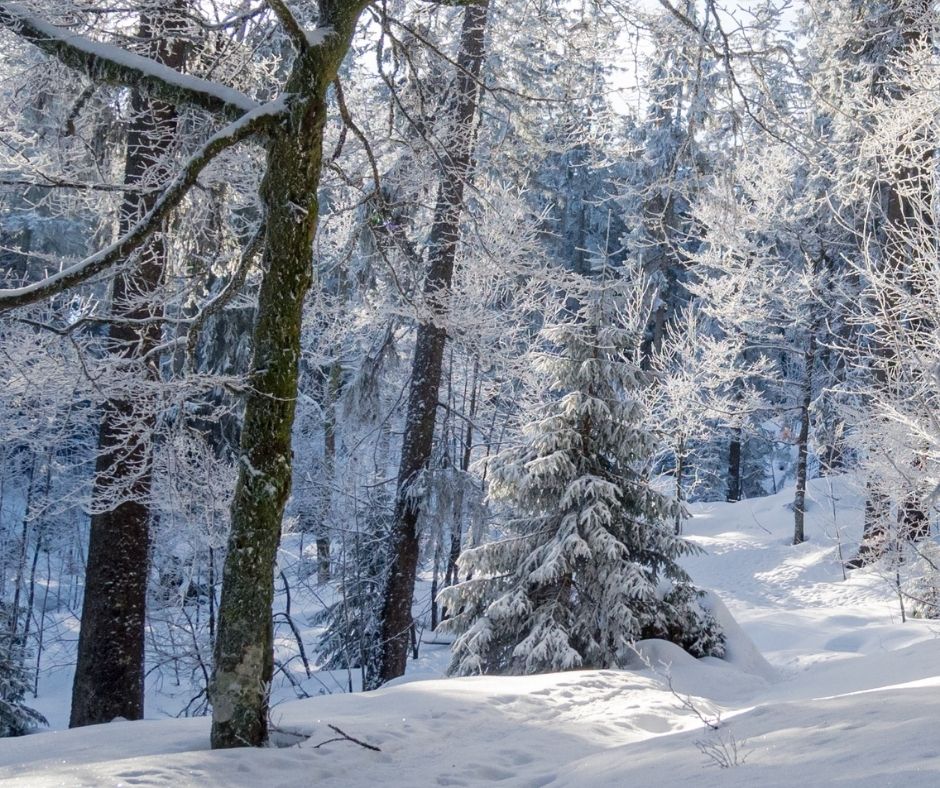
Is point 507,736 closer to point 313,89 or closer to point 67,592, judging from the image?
point 313,89

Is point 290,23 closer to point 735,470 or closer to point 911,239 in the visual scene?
point 911,239

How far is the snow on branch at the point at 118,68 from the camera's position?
415 centimetres

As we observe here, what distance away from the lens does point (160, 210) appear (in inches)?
160

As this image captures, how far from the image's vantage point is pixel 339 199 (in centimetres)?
1059

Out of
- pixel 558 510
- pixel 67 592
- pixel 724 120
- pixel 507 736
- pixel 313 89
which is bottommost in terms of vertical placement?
pixel 67 592

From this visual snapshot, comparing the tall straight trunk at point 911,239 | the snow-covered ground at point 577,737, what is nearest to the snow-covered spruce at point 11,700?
the snow-covered ground at point 577,737

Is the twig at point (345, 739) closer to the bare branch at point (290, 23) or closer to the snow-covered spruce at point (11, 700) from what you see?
the bare branch at point (290, 23)

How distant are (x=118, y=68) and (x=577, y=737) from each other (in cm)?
498

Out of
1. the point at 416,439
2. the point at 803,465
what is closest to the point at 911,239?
the point at 416,439

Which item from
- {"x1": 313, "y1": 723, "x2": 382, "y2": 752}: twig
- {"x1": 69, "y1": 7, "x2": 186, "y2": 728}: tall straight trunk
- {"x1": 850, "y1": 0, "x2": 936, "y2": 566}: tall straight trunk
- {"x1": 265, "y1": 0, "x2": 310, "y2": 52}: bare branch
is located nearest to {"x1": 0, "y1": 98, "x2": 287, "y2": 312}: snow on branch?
{"x1": 265, "y1": 0, "x2": 310, "y2": 52}: bare branch

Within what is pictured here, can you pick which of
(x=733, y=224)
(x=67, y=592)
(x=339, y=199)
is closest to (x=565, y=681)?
(x=733, y=224)

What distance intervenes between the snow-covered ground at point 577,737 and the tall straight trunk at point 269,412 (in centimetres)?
35

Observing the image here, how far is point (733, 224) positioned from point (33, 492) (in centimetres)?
1967

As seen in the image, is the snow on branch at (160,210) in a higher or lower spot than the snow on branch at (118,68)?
lower
